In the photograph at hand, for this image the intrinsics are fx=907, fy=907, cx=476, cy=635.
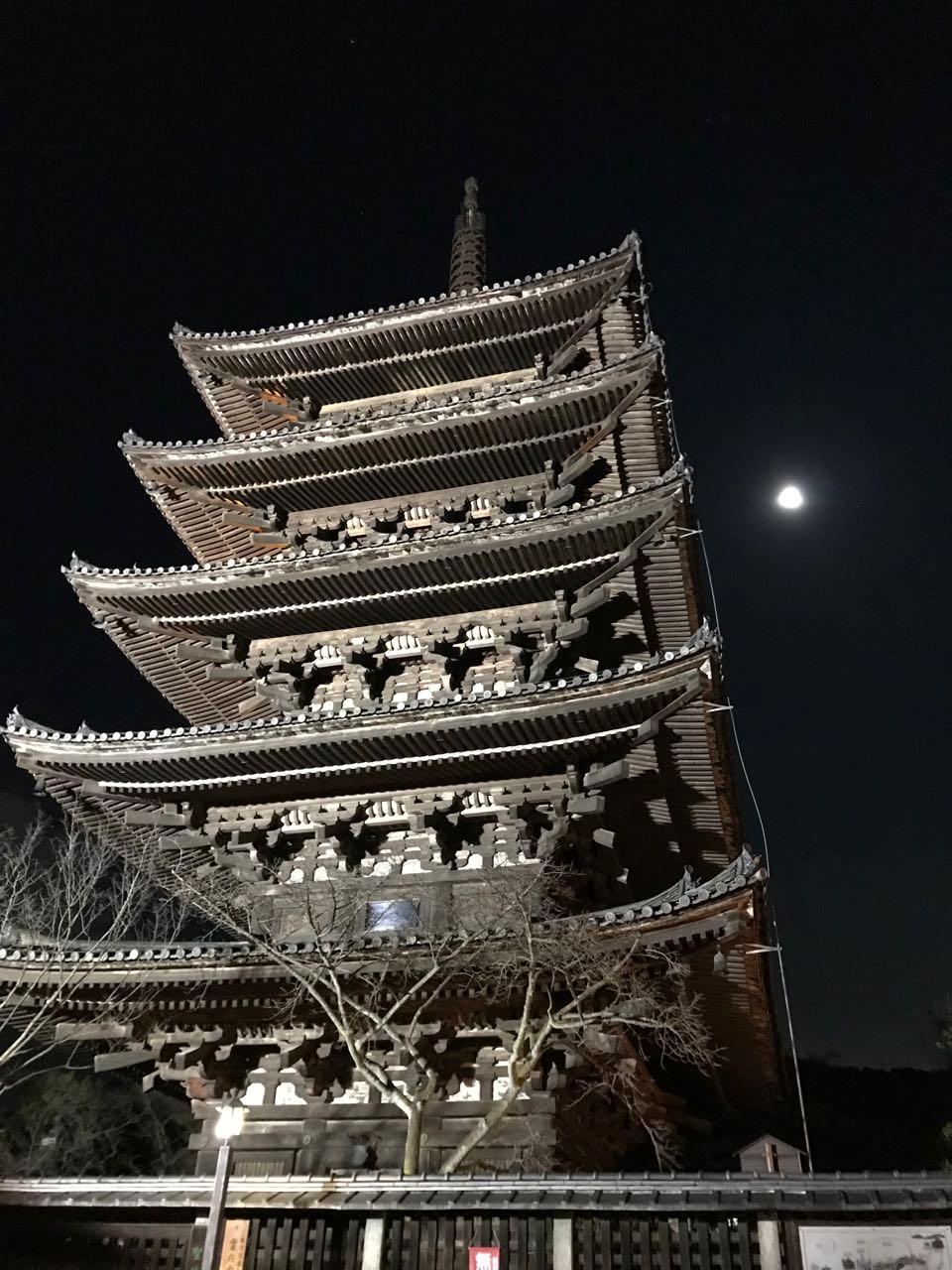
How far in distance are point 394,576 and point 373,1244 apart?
11981 millimetres

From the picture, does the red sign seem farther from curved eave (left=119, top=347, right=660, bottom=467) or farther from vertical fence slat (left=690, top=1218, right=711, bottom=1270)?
curved eave (left=119, top=347, right=660, bottom=467)

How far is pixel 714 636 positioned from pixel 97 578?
1306cm

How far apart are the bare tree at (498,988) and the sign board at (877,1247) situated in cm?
402

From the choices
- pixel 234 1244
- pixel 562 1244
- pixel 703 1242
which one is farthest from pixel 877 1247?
pixel 234 1244

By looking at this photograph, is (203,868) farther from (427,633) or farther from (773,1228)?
(773,1228)

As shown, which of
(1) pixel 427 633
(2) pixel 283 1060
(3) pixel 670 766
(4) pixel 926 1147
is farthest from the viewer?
(4) pixel 926 1147

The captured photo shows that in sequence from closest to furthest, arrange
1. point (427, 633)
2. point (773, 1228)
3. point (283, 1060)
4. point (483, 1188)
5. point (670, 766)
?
point (773, 1228)
point (483, 1188)
point (283, 1060)
point (670, 766)
point (427, 633)

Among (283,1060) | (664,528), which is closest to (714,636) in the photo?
(664,528)

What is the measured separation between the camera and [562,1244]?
8.60 meters

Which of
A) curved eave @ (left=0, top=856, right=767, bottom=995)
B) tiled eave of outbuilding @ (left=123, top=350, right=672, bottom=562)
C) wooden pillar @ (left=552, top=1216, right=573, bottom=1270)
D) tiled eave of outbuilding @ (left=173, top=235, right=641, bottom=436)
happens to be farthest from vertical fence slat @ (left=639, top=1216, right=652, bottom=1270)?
tiled eave of outbuilding @ (left=173, top=235, right=641, bottom=436)

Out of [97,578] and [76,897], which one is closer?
[76,897]

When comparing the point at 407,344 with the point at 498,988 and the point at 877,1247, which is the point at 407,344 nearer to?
the point at 498,988

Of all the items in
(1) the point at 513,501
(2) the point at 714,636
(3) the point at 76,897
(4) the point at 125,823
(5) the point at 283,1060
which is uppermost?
(1) the point at 513,501

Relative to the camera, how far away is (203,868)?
17.4m
